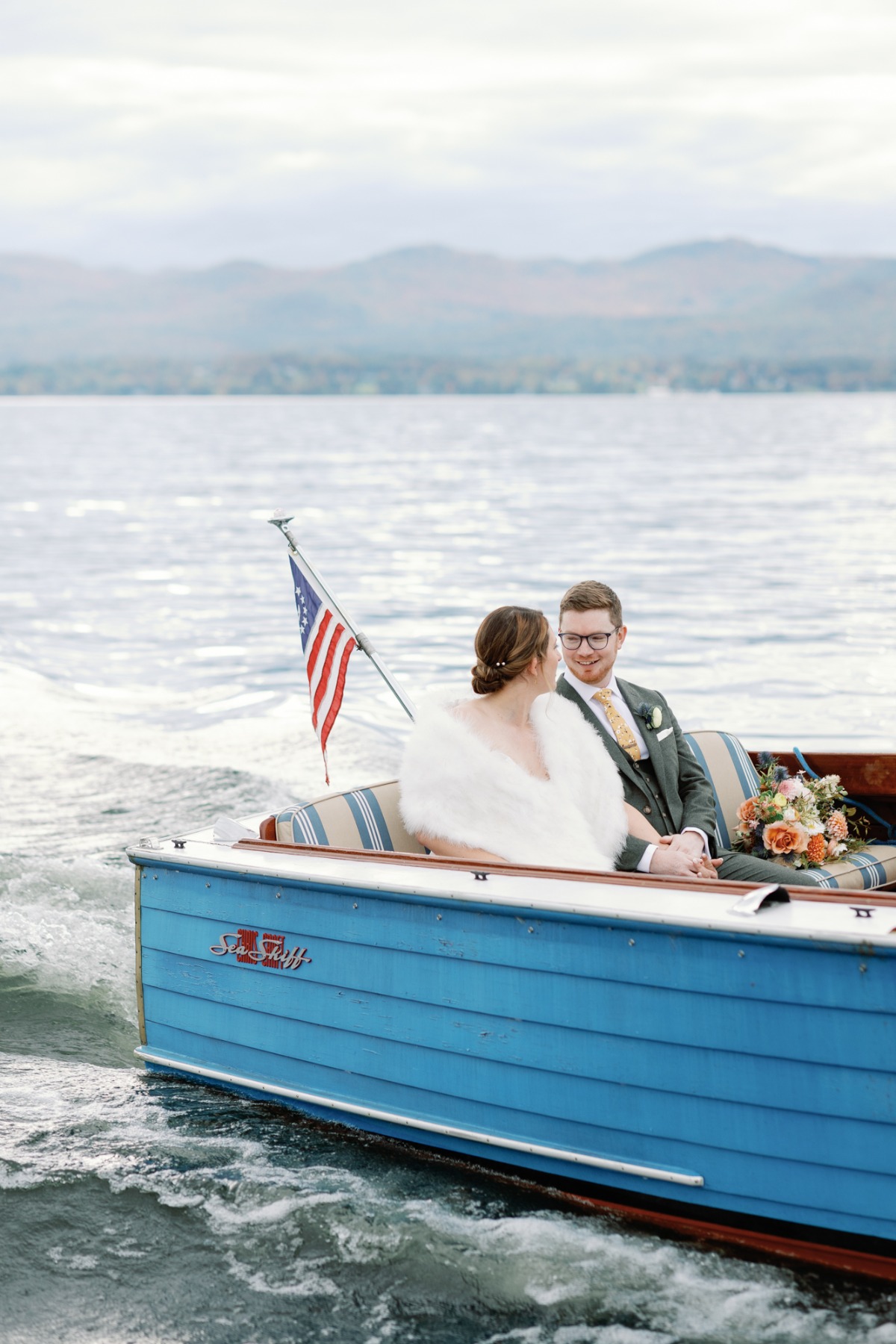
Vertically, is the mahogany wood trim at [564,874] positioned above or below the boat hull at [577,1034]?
above

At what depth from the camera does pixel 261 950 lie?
170 inches

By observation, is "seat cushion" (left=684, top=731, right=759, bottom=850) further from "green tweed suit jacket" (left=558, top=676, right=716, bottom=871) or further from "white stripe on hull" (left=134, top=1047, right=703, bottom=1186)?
"white stripe on hull" (left=134, top=1047, right=703, bottom=1186)

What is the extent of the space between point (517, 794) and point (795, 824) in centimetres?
111

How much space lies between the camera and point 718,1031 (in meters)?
3.38

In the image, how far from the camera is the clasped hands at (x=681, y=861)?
416cm

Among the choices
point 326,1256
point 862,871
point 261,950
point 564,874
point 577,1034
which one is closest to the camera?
point 577,1034

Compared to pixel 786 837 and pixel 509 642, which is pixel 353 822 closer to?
pixel 509 642

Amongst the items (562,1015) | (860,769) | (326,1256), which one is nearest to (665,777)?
(860,769)

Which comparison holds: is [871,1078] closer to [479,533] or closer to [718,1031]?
[718,1031]

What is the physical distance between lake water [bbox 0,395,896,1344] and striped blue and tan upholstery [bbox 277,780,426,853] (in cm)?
94

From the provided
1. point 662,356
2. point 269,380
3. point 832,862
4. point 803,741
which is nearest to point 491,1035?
point 832,862

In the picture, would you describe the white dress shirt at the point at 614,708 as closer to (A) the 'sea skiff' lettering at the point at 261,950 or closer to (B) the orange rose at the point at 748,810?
(B) the orange rose at the point at 748,810

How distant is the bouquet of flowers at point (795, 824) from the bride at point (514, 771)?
21.8 inches

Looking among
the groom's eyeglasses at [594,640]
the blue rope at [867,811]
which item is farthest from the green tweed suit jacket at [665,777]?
the blue rope at [867,811]
